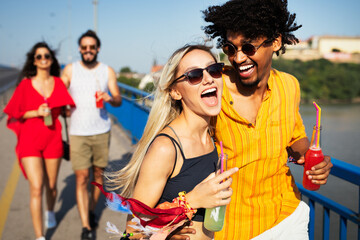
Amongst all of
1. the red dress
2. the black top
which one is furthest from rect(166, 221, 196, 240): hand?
the red dress

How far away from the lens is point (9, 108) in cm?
426

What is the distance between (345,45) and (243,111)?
36.0 m

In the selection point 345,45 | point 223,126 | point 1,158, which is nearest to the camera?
point 223,126

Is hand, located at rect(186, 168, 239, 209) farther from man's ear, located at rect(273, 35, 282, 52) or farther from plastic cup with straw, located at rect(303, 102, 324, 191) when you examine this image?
man's ear, located at rect(273, 35, 282, 52)

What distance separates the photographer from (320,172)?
7.04 ft

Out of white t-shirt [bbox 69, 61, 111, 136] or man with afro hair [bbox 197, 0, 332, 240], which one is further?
white t-shirt [bbox 69, 61, 111, 136]

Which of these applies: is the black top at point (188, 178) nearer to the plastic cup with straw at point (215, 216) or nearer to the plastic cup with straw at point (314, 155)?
the plastic cup with straw at point (215, 216)

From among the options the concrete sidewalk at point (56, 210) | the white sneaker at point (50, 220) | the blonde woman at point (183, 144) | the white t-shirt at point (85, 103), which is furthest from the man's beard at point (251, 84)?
the white sneaker at point (50, 220)

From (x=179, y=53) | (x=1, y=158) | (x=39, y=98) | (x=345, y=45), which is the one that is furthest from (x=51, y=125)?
(x=345, y=45)

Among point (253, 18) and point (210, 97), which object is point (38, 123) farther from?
point (253, 18)

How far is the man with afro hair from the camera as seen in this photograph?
2.21 meters

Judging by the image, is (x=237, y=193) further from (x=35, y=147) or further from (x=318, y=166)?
(x=35, y=147)

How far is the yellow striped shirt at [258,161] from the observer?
221 centimetres

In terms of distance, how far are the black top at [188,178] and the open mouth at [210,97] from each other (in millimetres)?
315
